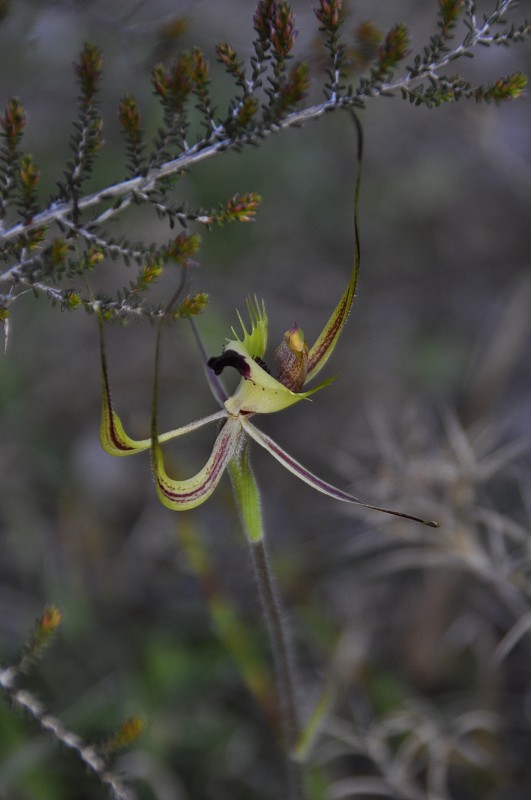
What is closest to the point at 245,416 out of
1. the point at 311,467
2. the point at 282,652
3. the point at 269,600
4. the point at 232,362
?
the point at 232,362

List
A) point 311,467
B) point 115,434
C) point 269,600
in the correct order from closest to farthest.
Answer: point 115,434, point 269,600, point 311,467

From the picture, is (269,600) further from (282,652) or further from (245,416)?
(245,416)

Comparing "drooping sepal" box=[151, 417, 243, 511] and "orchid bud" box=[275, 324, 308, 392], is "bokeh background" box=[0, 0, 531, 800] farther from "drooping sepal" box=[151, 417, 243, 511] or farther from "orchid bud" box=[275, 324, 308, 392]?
"orchid bud" box=[275, 324, 308, 392]

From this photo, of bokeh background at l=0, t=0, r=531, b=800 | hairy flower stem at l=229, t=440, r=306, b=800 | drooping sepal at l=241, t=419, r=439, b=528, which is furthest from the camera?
bokeh background at l=0, t=0, r=531, b=800

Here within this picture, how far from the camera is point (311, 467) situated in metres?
2.69

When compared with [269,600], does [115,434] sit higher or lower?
higher

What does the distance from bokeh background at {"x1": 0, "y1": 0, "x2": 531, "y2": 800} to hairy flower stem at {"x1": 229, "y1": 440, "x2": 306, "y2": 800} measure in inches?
11.8

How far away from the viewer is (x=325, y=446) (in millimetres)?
2783

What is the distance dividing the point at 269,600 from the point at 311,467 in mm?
1441

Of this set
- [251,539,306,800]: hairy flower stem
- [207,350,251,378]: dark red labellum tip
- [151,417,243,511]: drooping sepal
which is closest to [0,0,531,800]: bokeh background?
[251,539,306,800]: hairy flower stem

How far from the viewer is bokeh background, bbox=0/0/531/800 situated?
192cm

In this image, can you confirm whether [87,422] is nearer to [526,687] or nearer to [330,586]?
[330,586]

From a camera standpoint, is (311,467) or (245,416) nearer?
(245,416)

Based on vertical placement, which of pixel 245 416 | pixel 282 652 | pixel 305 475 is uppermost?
pixel 245 416
